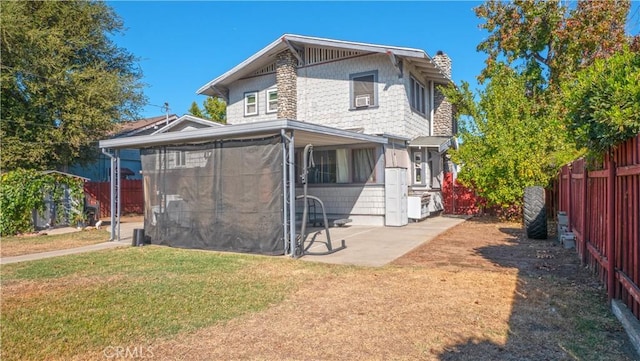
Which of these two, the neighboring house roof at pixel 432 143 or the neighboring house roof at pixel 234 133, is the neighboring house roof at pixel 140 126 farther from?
the neighboring house roof at pixel 432 143

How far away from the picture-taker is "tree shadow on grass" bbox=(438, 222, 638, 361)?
3.33m

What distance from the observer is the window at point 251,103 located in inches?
653

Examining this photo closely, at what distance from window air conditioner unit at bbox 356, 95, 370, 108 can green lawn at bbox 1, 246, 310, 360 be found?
8.14 m

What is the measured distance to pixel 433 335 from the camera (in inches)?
149

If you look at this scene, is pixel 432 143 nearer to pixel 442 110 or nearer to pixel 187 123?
pixel 442 110

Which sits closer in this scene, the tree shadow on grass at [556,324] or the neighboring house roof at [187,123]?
the tree shadow on grass at [556,324]

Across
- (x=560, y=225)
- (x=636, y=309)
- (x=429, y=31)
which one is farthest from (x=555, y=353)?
(x=429, y=31)

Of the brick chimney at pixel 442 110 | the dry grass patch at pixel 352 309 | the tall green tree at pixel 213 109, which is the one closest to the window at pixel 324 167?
the brick chimney at pixel 442 110

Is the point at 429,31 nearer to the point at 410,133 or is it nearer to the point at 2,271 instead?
the point at 410,133

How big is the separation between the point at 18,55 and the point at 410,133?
1554cm

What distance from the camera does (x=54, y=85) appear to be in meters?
16.9

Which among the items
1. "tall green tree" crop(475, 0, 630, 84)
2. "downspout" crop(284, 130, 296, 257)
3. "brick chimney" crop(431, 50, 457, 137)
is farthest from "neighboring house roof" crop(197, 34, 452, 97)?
"downspout" crop(284, 130, 296, 257)

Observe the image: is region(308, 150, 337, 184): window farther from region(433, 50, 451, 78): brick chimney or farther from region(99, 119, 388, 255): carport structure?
region(433, 50, 451, 78): brick chimney

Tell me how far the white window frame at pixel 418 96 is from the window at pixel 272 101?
518 centimetres
